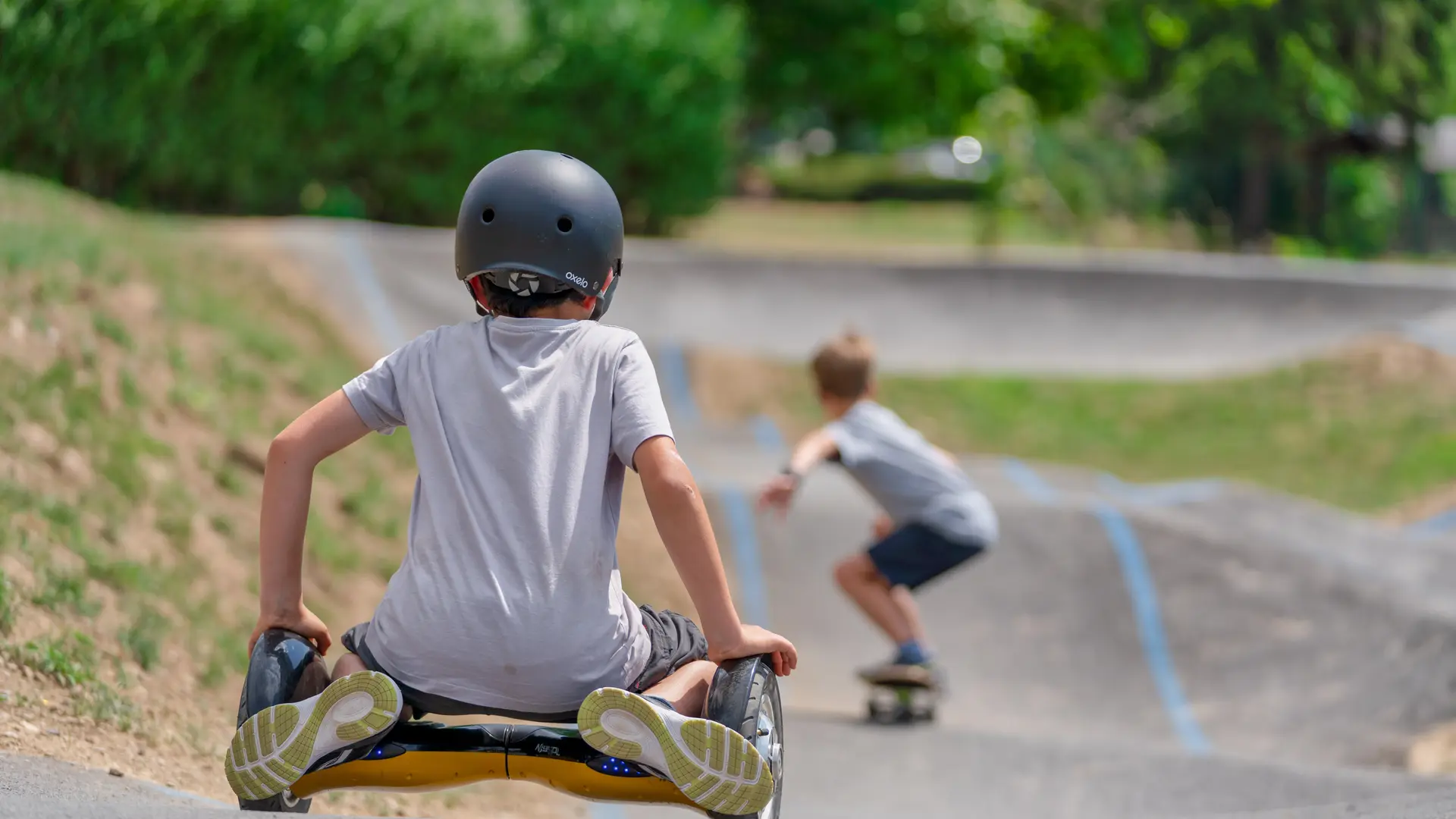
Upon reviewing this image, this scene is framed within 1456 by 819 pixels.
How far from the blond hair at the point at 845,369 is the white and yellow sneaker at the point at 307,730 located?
11.7ft

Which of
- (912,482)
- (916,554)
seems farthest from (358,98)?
(916,554)

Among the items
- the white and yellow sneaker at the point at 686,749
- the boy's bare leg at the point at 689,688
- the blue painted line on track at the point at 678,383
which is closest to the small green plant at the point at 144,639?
the boy's bare leg at the point at 689,688

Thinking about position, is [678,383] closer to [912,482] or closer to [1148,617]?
[1148,617]

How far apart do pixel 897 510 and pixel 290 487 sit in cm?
378

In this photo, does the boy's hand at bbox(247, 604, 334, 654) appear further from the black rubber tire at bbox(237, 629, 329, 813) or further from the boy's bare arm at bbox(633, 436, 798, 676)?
the boy's bare arm at bbox(633, 436, 798, 676)

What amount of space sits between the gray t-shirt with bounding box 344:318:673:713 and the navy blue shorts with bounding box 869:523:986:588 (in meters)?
3.42

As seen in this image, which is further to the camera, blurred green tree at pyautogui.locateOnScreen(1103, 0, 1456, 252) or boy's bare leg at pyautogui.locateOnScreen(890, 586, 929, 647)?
blurred green tree at pyautogui.locateOnScreen(1103, 0, 1456, 252)

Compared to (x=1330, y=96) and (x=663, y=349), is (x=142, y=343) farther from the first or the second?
(x=1330, y=96)

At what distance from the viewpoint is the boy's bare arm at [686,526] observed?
321cm

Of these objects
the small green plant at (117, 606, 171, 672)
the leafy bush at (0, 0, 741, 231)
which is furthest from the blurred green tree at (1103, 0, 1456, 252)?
the small green plant at (117, 606, 171, 672)

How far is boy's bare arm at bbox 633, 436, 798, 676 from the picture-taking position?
321cm

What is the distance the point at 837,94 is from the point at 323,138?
837cm

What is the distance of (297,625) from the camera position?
3438mm

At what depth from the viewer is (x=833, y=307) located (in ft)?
53.3
